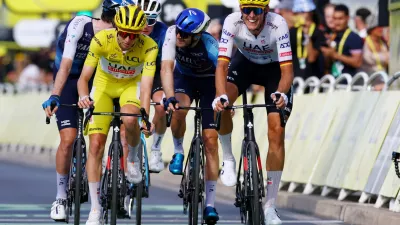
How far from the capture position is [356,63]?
19.2 meters

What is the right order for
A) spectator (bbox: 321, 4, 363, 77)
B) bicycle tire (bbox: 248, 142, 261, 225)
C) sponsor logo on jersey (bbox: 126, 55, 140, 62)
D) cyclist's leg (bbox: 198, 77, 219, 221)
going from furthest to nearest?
spectator (bbox: 321, 4, 363, 77)
cyclist's leg (bbox: 198, 77, 219, 221)
sponsor logo on jersey (bbox: 126, 55, 140, 62)
bicycle tire (bbox: 248, 142, 261, 225)

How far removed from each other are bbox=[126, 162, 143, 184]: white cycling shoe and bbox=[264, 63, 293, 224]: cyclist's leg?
1326 millimetres

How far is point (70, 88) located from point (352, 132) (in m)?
4.10

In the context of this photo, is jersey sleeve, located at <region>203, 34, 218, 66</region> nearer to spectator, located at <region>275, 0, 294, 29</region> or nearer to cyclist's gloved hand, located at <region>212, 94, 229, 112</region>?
cyclist's gloved hand, located at <region>212, 94, 229, 112</region>

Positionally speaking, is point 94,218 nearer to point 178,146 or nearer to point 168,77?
point 168,77

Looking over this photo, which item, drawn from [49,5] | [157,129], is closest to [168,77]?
[157,129]

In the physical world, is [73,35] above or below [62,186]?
above

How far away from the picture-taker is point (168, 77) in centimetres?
1302

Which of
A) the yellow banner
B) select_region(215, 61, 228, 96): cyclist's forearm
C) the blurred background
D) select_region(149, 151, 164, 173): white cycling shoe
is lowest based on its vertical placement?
select_region(149, 151, 164, 173): white cycling shoe

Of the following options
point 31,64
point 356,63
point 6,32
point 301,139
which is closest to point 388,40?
point 356,63

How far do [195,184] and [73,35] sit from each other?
1.90 metres

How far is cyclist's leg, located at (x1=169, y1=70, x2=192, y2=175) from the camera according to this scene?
1367cm

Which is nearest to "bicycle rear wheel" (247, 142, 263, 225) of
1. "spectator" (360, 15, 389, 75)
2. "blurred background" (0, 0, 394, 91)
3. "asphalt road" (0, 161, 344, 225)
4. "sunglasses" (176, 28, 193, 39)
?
"sunglasses" (176, 28, 193, 39)

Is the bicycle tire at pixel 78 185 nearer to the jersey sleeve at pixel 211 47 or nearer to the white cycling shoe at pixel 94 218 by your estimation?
the white cycling shoe at pixel 94 218
